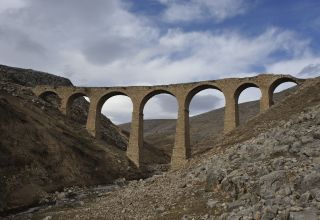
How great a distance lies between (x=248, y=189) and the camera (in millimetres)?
19719

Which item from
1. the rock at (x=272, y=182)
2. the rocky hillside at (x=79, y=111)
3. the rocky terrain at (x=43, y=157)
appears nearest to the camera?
the rock at (x=272, y=182)

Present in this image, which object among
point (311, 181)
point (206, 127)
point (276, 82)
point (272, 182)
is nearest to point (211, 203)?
point (272, 182)

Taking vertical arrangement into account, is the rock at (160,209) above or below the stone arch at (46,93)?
below

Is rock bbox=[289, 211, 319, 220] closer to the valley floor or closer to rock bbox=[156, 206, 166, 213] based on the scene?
the valley floor

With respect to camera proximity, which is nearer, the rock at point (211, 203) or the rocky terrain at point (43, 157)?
the rock at point (211, 203)

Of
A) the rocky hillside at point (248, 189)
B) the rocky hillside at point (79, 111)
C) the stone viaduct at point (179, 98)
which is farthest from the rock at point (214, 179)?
the rocky hillside at point (79, 111)

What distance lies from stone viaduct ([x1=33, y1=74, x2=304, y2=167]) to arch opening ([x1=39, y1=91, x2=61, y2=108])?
280 centimetres

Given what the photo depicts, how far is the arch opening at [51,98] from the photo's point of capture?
72812 millimetres

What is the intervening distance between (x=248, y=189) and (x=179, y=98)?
128ft

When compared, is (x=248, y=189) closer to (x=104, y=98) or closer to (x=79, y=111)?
(x=104, y=98)

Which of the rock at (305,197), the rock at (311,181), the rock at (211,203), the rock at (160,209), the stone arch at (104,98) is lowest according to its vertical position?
the rock at (160,209)

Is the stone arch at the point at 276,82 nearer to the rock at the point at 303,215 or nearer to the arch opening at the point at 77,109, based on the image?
the arch opening at the point at 77,109

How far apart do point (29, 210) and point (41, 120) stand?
22.2m

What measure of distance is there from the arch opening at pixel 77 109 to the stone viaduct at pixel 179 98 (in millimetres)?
373
